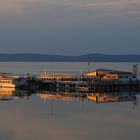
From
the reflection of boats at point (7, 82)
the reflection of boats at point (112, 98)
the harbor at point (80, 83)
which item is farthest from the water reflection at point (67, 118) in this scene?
the reflection of boats at point (7, 82)

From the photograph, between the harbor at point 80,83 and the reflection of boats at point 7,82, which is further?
the reflection of boats at point 7,82

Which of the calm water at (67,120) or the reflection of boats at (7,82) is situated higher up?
the reflection of boats at (7,82)

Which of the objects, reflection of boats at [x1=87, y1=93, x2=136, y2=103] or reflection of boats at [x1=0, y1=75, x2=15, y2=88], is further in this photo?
reflection of boats at [x1=0, y1=75, x2=15, y2=88]

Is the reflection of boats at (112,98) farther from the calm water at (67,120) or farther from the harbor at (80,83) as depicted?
the harbor at (80,83)

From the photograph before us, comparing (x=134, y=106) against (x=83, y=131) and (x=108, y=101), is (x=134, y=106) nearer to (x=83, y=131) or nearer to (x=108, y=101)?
(x=108, y=101)

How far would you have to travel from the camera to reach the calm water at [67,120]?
38.4 m

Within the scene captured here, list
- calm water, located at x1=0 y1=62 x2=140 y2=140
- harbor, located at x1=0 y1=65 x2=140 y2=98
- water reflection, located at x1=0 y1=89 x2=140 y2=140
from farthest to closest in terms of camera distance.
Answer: harbor, located at x1=0 y1=65 x2=140 y2=98 < water reflection, located at x1=0 y1=89 x2=140 y2=140 < calm water, located at x1=0 y1=62 x2=140 y2=140

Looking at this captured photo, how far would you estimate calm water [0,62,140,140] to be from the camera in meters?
38.4

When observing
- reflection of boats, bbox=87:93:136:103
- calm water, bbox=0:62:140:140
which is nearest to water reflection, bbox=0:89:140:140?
calm water, bbox=0:62:140:140

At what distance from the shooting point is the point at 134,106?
191 feet

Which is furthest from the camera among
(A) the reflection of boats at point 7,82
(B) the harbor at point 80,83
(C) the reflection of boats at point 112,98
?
(A) the reflection of boats at point 7,82

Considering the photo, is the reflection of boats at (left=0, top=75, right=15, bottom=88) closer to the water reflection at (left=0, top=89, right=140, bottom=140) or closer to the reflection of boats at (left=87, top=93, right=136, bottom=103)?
the water reflection at (left=0, top=89, right=140, bottom=140)

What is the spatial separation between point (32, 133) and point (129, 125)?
26.8 ft

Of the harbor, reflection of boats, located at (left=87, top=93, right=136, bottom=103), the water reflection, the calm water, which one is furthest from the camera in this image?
the harbor
